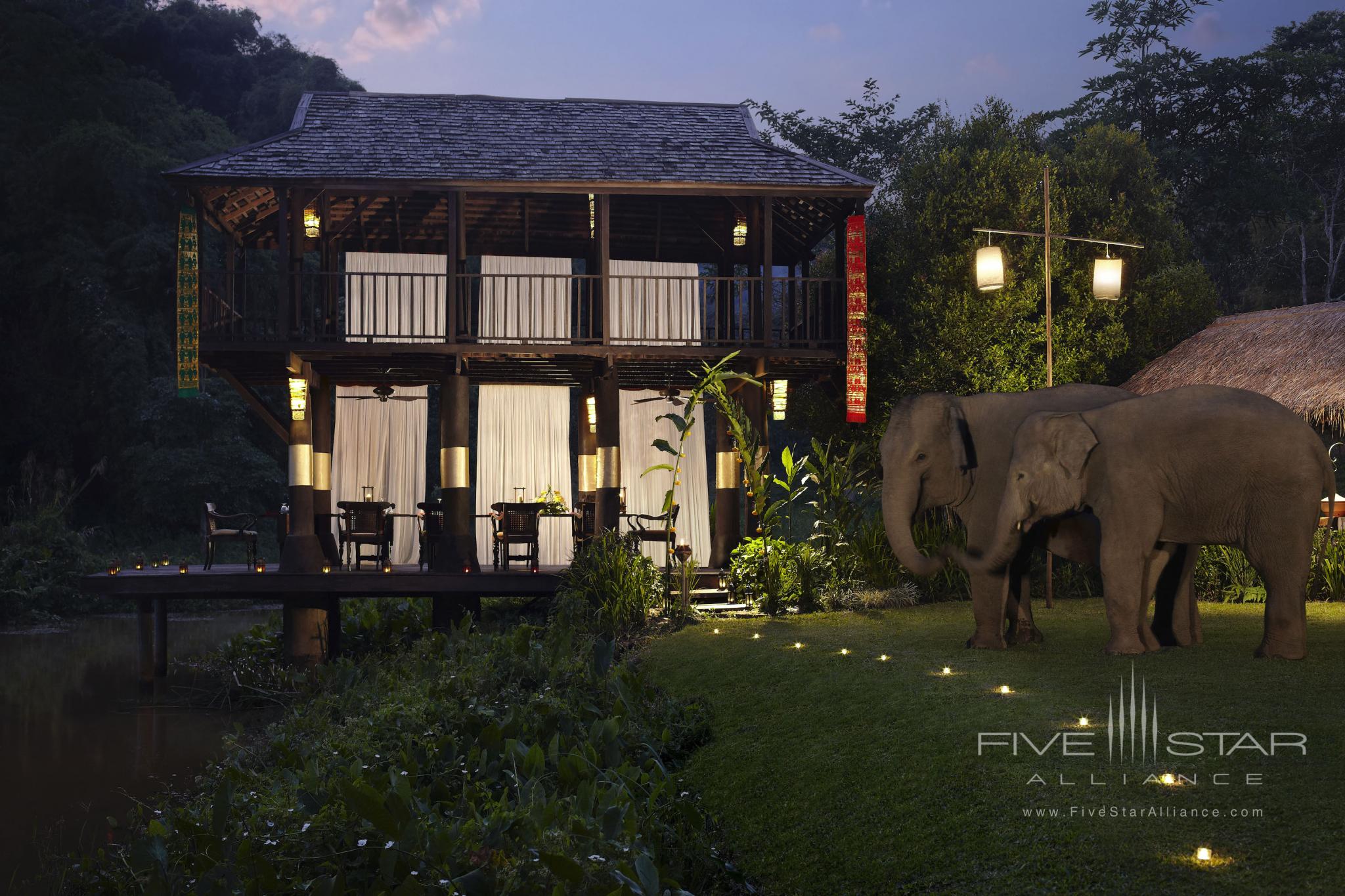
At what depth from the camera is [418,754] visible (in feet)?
22.2

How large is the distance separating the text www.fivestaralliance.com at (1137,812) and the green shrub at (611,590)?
6677mm

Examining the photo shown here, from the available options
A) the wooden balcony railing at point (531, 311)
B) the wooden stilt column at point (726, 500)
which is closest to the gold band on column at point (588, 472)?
the wooden stilt column at point (726, 500)

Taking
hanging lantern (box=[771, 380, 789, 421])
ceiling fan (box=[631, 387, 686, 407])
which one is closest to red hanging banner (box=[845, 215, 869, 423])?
hanging lantern (box=[771, 380, 789, 421])

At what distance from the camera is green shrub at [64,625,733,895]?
486 centimetres

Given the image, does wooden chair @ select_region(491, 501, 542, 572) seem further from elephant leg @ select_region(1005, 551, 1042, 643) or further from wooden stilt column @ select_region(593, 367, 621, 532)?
elephant leg @ select_region(1005, 551, 1042, 643)

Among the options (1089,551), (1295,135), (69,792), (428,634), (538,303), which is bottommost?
(69,792)

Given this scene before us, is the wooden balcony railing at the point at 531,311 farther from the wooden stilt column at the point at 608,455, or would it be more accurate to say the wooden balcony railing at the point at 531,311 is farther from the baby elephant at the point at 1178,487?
the baby elephant at the point at 1178,487

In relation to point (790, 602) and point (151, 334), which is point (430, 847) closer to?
point (790, 602)

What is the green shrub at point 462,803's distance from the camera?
486 cm

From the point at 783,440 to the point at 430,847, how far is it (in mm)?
32451

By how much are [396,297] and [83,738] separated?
6.33 metres

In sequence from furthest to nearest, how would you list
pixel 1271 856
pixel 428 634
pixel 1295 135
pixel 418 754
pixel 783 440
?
pixel 783 440
pixel 1295 135
pixel 428 634
pixel 418 754
pixel 1271 856

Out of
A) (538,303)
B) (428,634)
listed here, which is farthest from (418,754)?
(538,303)

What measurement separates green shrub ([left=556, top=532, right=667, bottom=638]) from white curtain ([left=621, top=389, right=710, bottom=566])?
14.4 feet
